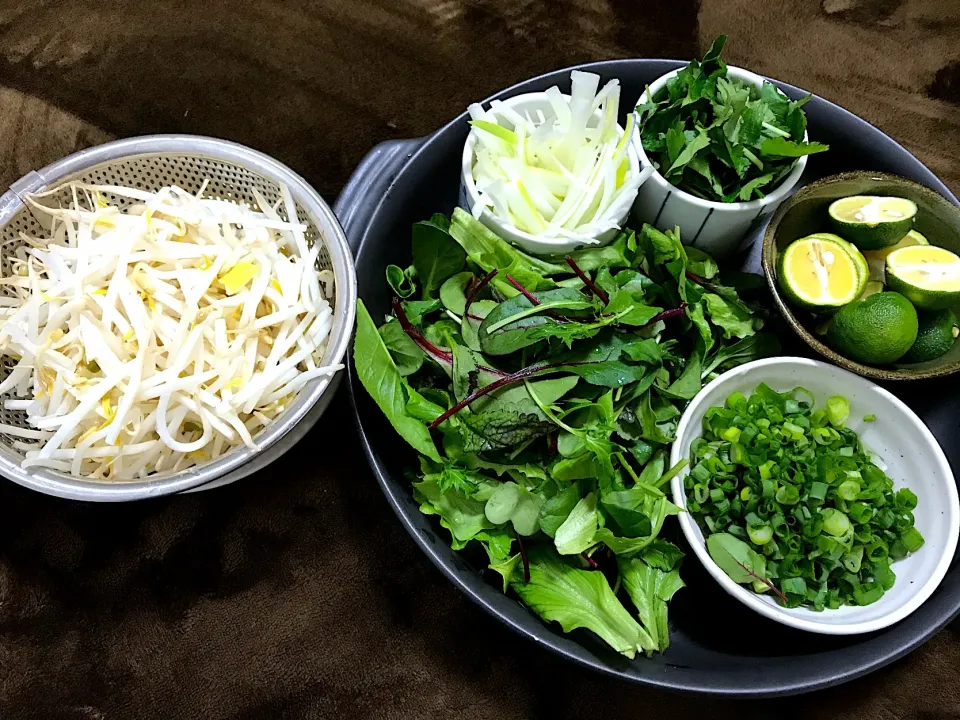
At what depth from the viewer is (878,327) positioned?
82 centimetres

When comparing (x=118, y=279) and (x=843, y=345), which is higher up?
(x=843, y=345)

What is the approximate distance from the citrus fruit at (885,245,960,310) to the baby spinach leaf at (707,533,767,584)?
347 millimetres

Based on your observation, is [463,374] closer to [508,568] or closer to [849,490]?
[508,568]

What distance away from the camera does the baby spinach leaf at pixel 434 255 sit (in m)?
0.85

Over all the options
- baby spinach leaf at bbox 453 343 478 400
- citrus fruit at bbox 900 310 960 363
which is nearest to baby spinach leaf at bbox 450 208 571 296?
baby spinach leaf at bbox 453 343 478 400

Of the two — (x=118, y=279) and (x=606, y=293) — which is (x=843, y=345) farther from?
(x=118, y=279)

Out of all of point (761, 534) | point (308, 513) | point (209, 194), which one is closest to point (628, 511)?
point (761, 534)

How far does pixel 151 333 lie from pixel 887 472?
886 mm

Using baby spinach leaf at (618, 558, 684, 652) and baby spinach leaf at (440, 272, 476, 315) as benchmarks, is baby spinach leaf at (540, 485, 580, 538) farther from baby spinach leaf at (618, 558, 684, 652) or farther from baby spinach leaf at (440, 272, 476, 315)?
baby spinach leaf at (440, 272, 476, 315)

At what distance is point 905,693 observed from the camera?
1.04 m

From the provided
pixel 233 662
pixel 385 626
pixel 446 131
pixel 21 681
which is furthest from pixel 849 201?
pixel 21 681

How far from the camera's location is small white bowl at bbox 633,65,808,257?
2.78 ft

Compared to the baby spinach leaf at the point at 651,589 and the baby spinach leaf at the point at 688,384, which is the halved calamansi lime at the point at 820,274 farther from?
the baby spinach leaf at the point at 651,589

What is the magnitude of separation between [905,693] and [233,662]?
3.12 feet
